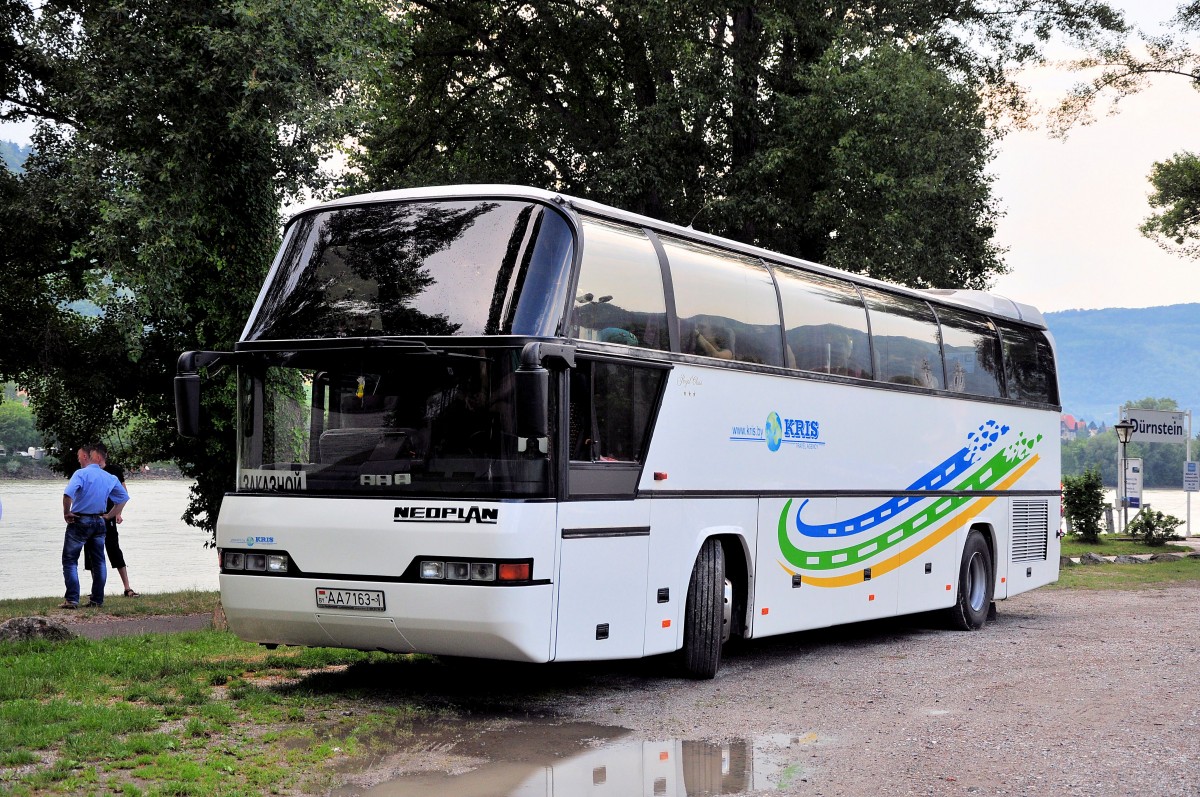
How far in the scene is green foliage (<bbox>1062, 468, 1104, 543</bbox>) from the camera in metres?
35.0

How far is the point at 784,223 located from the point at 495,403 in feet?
50.3

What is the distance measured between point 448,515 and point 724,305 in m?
3.63

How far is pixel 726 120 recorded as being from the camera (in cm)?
2319

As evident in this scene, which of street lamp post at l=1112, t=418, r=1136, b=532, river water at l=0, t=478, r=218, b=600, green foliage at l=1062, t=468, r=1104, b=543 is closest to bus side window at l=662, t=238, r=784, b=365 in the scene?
river water at l=0, t=478, r=218, b=600

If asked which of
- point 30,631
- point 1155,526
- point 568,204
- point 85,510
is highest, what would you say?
point 568,204

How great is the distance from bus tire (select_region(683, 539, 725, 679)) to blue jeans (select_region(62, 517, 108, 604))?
8.40 meters

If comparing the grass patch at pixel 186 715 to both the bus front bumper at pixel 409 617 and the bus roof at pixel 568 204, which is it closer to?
the bus front bumper at pixel 409 617

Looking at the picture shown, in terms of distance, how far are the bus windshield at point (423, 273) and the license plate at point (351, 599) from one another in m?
1.75

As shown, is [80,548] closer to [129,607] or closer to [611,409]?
[129,607]

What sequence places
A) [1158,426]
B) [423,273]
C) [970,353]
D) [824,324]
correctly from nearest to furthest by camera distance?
1. [423,273]
2. [824,324]
3. [970,353]
4. [1158,426]

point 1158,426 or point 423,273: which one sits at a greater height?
point 423,273

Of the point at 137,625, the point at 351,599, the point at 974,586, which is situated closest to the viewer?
the point at 351,599

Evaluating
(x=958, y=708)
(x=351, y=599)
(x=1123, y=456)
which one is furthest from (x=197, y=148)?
(x=1123, y=456)

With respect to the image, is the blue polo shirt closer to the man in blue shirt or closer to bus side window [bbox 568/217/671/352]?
the man in blue shirt
